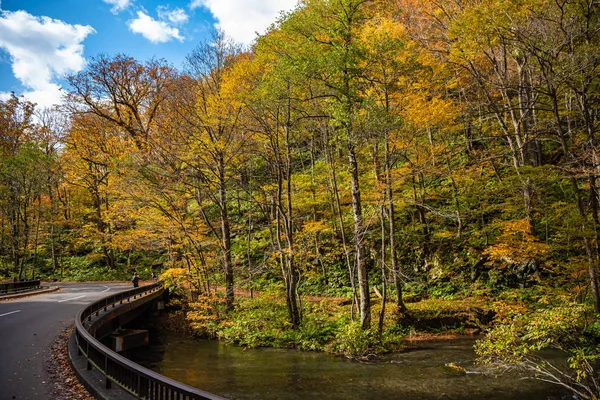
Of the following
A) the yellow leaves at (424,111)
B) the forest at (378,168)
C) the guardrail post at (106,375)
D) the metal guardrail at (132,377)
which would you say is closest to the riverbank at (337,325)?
the forest at (378,168)

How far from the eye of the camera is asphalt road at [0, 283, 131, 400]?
6.98 m

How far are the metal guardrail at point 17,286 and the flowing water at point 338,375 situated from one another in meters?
12.5

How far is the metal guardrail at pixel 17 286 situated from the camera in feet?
68.2

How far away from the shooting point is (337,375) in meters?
→ 10.8

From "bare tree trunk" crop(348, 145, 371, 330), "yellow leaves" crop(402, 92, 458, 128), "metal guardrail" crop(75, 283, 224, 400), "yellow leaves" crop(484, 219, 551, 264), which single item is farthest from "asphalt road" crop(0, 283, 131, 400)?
"yellow leaves" crop(402, 92, 458, 128)

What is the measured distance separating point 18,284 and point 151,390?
22770 millimetres

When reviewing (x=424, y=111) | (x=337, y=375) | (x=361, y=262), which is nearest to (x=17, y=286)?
(x=337, y=375)

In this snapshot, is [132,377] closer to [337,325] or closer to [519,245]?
[337,325]

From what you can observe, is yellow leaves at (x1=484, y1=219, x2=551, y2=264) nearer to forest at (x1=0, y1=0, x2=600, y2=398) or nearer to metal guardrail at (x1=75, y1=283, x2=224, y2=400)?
forest at (x1=0, y1=0, x2=600, y2=398)

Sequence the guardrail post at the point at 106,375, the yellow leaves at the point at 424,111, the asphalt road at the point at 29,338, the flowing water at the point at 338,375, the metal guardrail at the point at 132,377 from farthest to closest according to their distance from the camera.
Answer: the yellow leaves at the point at 424,111
the flowing water at the point at 338,375
the asphalt road at the point at 29,338
the guardrail post at the point at 106,375
the metal guardrail at the point at 132,377

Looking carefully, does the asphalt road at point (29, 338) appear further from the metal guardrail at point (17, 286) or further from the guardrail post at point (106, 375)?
the metal guardrail at point (17, 286)

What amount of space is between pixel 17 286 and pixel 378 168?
23526 millimetres

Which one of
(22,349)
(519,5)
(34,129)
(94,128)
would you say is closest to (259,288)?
(22,349)

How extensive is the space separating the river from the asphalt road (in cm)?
355
